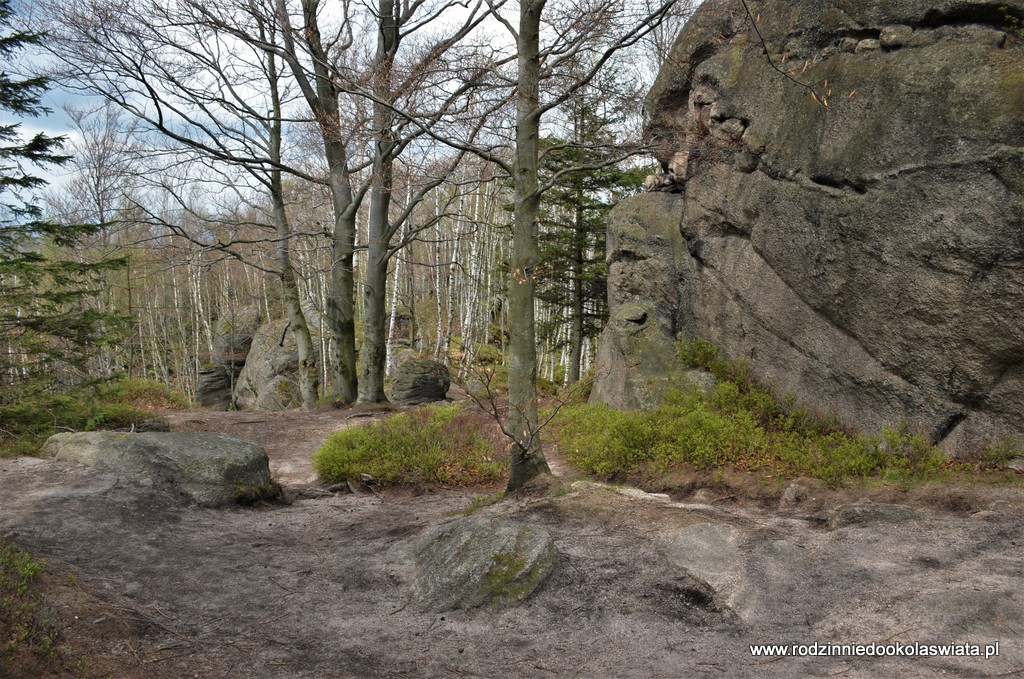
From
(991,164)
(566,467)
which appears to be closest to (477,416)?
(566,467)

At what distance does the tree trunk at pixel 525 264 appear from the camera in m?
6.63

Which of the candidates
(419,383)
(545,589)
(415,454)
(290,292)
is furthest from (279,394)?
(545,589)

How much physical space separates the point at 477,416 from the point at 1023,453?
7099mm

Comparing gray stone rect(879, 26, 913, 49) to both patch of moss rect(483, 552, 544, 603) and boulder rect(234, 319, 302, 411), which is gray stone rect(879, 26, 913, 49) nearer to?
patch of moss rect(483, 552, 544, 603)

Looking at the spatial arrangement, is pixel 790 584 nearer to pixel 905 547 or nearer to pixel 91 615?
pixel 905 547

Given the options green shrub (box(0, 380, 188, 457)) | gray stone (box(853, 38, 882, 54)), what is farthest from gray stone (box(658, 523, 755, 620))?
green shrub (box(0, 380, 188, 457))

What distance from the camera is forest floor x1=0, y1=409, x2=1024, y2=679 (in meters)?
3.67

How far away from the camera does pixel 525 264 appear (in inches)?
261

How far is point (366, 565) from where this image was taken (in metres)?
5.46

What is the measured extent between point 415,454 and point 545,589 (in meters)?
4.25

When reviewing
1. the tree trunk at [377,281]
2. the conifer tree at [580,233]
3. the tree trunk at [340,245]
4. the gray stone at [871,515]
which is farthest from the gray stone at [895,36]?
the tree trunk at [340,245]

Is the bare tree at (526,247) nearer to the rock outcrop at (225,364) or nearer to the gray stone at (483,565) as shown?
the gray stone at (483,565)

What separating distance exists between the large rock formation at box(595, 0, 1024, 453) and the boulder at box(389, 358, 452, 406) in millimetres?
6066

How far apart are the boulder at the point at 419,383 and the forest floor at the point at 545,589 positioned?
935 centimetres
